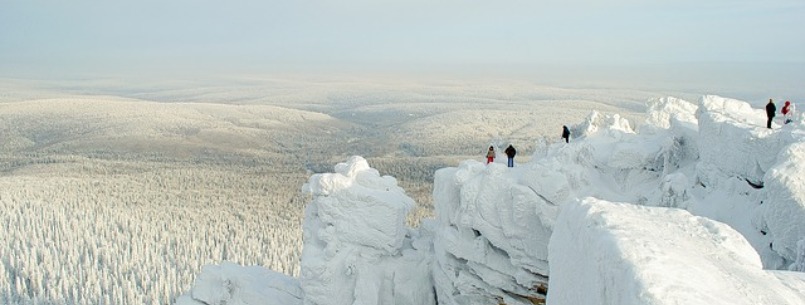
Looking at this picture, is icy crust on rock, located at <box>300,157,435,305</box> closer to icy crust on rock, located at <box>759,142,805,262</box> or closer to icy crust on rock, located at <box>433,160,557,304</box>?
icy crust on rock, located at <box>433,160,557,304</box>

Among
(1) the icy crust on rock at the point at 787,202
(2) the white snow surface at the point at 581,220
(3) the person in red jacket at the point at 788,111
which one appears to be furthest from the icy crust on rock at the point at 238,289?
(3) the person in red jacket at the point at 788,111

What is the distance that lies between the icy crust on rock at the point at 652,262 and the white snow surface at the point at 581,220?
1.5 inches

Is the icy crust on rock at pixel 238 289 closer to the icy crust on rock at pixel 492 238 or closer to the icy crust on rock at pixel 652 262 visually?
the icy crust on rock at pixel 492 238

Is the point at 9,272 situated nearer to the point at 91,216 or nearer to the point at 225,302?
the point at 91,216

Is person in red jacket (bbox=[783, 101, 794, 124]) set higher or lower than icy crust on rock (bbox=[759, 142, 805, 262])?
higher

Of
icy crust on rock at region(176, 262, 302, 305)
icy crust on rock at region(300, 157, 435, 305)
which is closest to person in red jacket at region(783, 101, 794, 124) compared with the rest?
icy crust on rock at region(300, 157, 435, 305)

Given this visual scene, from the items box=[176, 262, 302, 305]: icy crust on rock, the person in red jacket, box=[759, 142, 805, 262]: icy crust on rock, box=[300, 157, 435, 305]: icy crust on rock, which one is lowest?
box=[176, 262, 302, 305]: icy crust on rock

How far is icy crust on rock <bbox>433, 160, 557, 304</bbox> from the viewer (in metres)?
22.8

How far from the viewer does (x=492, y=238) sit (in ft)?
77.0

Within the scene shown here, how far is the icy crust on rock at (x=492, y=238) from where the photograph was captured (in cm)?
2284

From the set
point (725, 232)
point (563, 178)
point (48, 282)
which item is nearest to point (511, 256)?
point (563, 178)

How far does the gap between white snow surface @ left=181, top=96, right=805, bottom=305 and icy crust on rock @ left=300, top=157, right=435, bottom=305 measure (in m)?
0.05

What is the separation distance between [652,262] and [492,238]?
15.1 m

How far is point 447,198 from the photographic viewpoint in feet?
84.9
